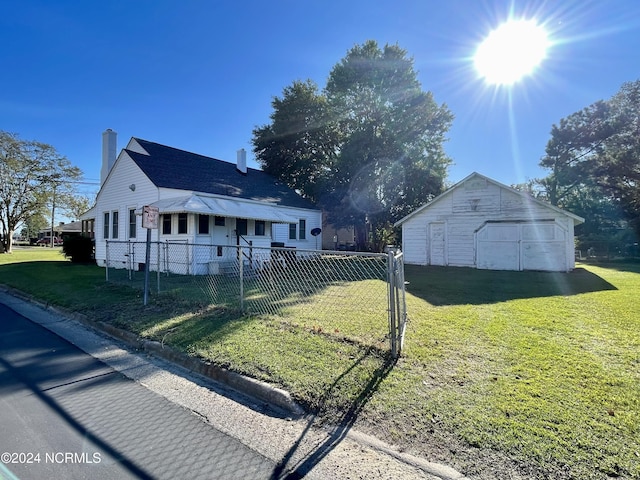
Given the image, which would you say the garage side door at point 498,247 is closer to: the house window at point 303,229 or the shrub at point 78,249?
the house window at point 303,229

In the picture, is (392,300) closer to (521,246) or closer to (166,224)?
(166,224)

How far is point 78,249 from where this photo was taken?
1884 cm

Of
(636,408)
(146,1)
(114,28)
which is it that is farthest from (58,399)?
(114,28)

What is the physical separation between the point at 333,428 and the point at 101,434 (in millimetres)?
1978

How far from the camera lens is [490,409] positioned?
9.60 ft

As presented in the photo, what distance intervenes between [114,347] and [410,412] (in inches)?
181

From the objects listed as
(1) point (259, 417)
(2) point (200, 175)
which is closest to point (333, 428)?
(1) point (259, 417)

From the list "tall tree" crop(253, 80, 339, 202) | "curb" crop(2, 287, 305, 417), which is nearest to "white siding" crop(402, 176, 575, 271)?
"tall tree" crop(253, 80, 339, 202)

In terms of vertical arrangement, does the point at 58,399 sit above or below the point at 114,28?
below

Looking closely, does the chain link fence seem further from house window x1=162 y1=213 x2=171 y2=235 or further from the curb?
the curb

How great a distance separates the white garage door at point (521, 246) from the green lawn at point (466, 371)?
764 centimetres

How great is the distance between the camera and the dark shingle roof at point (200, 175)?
1479cm

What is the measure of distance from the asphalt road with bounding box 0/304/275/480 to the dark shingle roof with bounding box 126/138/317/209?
37.8 ft

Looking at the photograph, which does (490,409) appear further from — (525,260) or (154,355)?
(525,260)
